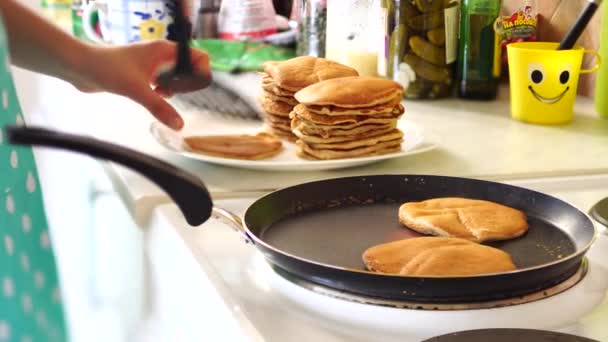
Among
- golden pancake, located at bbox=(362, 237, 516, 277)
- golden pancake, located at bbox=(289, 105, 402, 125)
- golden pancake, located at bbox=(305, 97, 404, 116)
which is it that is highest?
→ golden pancake, located at bbox=(305, 97, 404, 116)

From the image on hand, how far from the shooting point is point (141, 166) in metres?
0.51

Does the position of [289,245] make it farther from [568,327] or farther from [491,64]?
[491,64]

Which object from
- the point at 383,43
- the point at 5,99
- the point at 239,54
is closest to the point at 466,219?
the point at 5,99

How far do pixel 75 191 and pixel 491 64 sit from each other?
0.65 m

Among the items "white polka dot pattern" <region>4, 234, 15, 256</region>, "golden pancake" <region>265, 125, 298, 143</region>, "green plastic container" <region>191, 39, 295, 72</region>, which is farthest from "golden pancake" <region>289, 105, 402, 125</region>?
"green plastic container" <region>191, 39, 295, 72</region>

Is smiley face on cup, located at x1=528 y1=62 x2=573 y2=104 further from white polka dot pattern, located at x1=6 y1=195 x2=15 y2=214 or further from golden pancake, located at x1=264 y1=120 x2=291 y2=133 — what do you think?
white polka dot pattern, located at x1=6 y1=195 x2=15 y2=214

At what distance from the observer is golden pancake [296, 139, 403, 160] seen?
88 centimetres

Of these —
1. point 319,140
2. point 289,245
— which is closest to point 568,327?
point 289,245

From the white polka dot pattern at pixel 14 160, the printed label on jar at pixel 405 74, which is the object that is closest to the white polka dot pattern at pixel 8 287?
the white polka dot pattern at pixel 14 160

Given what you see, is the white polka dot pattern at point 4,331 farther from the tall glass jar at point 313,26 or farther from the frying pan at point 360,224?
the tall glass jar at point 313,26

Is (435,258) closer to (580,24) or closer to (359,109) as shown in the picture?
(359,109)

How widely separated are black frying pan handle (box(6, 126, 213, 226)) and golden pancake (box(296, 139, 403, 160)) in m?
0.32

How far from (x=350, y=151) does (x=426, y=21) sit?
40cm

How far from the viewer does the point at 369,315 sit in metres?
0.52
